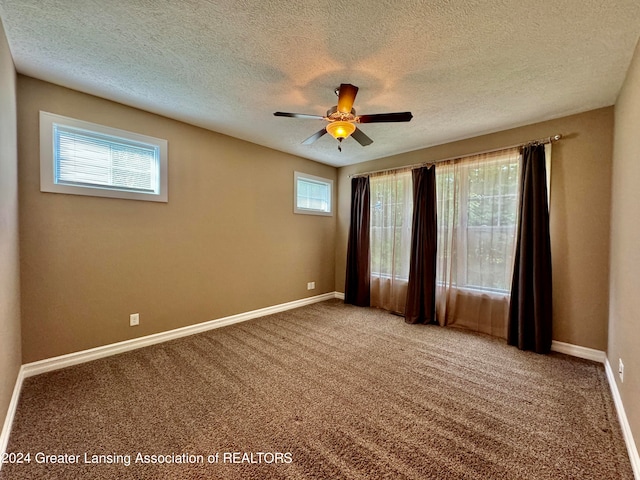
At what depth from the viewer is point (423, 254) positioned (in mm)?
3877

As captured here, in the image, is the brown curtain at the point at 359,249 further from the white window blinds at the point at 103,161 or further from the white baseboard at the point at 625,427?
the white window blinds at the point at 103,161

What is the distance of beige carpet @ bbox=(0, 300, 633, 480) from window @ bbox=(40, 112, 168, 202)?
66.6 inches

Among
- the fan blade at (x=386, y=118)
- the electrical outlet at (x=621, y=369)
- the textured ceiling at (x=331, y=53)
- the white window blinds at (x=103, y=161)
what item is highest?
the textured ceiling at (x=331, y=53)

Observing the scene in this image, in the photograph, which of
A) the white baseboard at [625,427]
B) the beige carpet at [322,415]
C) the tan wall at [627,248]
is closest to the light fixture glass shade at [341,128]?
the tan wall at [627,248]

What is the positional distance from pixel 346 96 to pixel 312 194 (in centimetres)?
272

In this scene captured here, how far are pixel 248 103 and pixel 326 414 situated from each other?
2.85 meters

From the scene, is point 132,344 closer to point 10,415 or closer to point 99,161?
point 10,415

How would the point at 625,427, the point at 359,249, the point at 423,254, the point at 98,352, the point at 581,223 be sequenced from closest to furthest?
the point at 625,427
the point at 98,352
the point at 581,223
the point at 423,254
the point at 359,249

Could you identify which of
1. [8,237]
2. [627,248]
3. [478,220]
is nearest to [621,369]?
[627,248]

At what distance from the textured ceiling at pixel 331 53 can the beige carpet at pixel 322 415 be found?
257cm

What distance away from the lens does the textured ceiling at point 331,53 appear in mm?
1595

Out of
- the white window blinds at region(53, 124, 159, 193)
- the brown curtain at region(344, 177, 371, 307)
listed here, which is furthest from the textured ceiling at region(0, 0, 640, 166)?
the brown curtain at region(344, 177, 371, 307)

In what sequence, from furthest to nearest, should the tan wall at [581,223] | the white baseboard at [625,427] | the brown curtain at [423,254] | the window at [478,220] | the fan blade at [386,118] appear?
the brown curtain at [423,254], the window at [478,220], the tan wall at [581,223], the fan blade at [386,118], the white baseboard at [625,427]

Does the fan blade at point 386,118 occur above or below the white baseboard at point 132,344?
above
